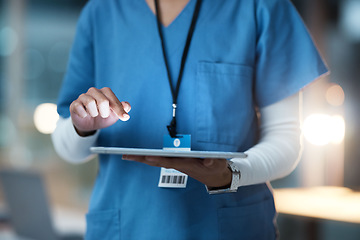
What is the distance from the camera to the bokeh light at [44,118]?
4484 millimetres

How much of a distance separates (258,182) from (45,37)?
449 cm

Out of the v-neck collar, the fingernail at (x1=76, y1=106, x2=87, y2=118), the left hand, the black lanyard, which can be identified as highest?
the v-neck collar

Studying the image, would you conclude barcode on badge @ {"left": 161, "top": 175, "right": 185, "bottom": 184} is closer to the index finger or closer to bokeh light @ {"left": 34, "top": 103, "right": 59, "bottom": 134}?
the index finger

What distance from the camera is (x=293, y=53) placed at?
95cm

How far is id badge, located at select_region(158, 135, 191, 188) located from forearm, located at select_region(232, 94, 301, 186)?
12 centimetres

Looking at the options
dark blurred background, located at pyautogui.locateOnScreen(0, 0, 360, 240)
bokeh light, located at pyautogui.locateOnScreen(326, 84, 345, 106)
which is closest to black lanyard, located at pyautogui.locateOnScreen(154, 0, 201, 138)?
bokeh light, located at pyautogui.locateOnScreen(326, 84, 345, 106)

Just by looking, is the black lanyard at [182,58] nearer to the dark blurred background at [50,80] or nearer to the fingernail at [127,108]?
the fingernail at [127,108]

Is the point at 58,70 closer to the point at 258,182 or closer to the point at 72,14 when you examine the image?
the point at 72,14

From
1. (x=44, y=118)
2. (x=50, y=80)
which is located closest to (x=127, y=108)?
(x=44, y=118)

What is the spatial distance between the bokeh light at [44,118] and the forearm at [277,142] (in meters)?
3.78

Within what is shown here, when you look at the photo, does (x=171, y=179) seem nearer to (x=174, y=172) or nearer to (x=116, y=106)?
(x=174, y=172)

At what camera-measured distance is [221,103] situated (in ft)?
2.81

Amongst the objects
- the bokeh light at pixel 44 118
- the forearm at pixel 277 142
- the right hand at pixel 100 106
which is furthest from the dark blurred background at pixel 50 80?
the right hand at pixel 100 106

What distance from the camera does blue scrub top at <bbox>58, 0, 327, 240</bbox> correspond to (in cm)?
85
